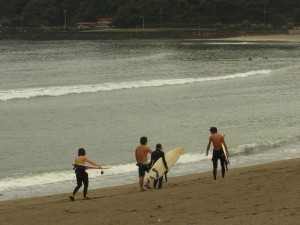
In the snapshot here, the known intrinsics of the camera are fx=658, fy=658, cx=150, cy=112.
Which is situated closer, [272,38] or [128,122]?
[128,122]

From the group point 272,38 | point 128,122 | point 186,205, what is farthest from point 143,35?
point 186,205

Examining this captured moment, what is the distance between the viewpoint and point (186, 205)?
13305mm

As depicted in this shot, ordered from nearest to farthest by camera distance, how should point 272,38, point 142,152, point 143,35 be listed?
point 142,152 → point 272,38 → point 143,35

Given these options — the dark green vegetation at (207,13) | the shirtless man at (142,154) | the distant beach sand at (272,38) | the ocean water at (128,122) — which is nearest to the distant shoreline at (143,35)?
the distant beach sand at (272,38)

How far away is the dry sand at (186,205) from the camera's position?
11883mm

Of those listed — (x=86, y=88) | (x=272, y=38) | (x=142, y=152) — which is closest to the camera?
(x=142, y=152)

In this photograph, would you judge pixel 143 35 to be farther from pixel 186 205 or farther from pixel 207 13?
pixel 186 205

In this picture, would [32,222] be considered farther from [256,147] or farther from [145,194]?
[256,147]

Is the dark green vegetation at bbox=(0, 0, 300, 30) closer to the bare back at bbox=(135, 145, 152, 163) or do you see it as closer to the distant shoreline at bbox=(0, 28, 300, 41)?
the distant shoreline at bbox=(0, 28, 300, 41)

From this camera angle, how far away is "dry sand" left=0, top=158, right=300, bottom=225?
1188 centimetres

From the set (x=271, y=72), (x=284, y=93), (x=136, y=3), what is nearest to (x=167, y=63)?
(x=271, y=72)

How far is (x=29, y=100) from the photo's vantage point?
134 ft

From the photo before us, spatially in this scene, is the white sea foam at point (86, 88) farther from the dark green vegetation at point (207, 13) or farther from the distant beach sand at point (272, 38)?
the dark green vegetation at point (207, 13)

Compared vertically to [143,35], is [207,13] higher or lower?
higher
